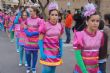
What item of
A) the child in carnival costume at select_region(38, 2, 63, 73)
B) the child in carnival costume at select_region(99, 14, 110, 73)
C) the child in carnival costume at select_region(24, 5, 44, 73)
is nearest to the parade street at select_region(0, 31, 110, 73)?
the child in carnival costume at select_region(24, 5, 44, 73)

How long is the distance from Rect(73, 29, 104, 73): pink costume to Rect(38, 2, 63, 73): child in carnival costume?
1.56 meters

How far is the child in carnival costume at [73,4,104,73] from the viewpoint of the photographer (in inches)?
192

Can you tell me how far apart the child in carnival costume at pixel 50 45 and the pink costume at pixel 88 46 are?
1.56m

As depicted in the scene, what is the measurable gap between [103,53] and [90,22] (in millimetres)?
1789

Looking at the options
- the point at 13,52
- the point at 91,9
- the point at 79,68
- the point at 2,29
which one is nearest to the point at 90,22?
the point at 91,9

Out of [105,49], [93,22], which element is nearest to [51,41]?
[105,49]

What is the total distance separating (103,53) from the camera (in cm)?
655

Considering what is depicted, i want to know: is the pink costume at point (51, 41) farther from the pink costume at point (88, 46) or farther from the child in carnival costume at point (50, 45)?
the pink costume at point (88, 46)

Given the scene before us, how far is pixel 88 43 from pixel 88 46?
0.04 meters

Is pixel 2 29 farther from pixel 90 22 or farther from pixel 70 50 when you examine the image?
pixel 90 22

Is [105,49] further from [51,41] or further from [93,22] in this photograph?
[93,22]

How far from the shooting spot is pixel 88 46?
5.00m

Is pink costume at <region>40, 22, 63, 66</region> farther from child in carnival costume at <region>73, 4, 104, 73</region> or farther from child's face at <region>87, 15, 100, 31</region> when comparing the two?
child's face at <region>87, 15, 100, 31</region>

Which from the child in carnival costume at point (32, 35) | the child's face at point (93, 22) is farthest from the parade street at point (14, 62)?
the child's face at point (93, 22)
